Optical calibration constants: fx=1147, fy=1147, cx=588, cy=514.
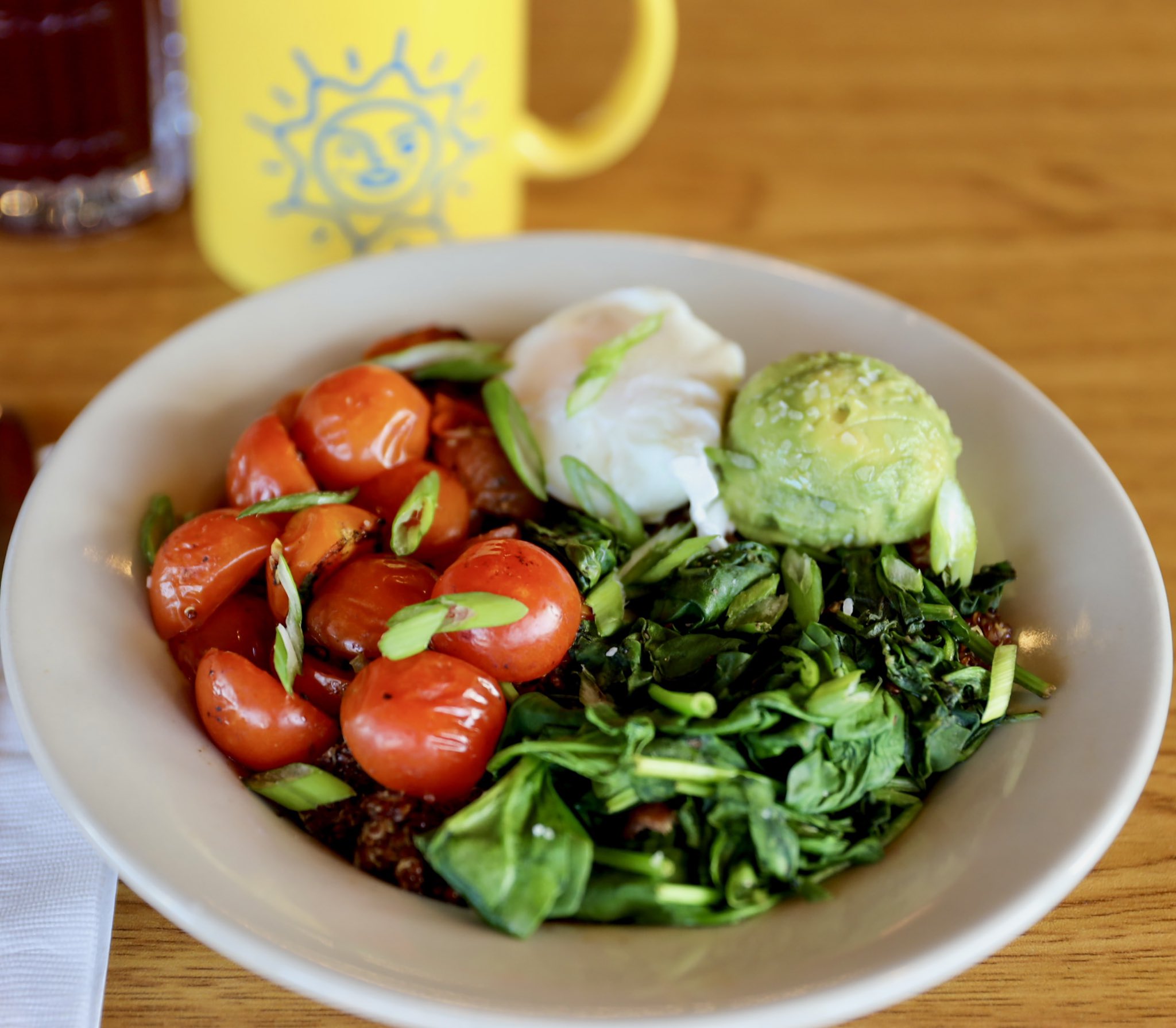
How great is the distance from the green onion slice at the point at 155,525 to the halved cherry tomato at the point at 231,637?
9cm

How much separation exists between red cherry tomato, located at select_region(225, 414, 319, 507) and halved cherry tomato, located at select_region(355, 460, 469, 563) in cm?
6

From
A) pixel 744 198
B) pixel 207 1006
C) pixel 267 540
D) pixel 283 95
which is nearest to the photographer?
pixel 207 1006

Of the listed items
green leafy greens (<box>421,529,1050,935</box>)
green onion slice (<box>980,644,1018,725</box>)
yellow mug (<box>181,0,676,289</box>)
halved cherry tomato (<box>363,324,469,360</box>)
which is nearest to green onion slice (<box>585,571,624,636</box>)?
green leafy greens (<box>421,529,1050,935</box>)

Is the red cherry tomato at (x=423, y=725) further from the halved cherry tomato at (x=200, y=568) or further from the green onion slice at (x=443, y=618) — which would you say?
the halved cherry tomato at (x=200, y=568)

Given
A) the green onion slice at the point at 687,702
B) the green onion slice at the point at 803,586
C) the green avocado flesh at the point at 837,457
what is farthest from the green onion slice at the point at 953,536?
the green onion slice at the point at 687,702

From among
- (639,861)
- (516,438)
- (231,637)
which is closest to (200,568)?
(231,637)

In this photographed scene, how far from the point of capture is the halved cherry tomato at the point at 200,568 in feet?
3.57

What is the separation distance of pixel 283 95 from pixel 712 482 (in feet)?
2.51

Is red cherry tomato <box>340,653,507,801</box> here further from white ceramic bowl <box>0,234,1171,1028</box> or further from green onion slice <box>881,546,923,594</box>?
green onion slice <box>881,546,923,594</box>

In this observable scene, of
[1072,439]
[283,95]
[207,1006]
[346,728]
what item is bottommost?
[207,1006]

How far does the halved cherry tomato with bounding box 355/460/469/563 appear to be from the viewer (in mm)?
1197

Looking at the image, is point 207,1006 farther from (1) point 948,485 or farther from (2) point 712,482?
(1) point 948,485

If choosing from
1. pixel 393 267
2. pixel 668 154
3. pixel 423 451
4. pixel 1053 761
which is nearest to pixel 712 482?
pixel 423 451

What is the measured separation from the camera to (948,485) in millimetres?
1204
